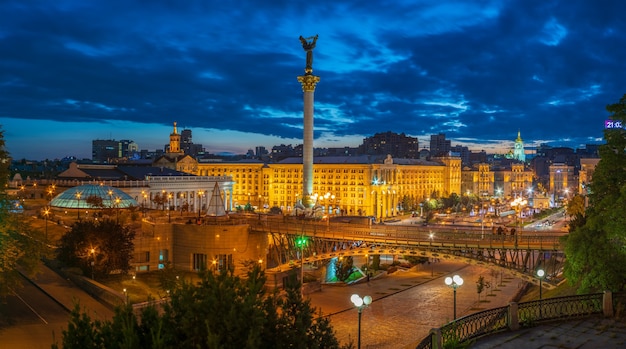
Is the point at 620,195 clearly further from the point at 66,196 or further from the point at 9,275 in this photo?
the point at 66,196

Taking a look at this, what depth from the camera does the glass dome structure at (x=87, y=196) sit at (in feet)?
210

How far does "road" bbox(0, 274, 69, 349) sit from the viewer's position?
28188 millimetres

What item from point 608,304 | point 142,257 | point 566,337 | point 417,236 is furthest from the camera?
point 142,257

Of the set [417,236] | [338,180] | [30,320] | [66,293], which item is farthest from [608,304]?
[338,180]

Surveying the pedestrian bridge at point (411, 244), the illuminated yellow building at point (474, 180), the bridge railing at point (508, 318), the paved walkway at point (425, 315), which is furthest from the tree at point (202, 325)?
the illuminated yellow building at point (474, 180)

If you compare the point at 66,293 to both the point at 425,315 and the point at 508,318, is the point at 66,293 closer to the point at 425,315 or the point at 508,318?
the point at 425,315

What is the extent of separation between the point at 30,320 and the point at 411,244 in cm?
2755

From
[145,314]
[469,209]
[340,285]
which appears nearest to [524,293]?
[340,285]

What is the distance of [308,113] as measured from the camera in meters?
77.3

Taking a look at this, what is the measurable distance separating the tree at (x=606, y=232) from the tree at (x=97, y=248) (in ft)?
114

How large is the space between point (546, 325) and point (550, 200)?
138677 millimetres

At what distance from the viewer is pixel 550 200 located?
148125 millimetres

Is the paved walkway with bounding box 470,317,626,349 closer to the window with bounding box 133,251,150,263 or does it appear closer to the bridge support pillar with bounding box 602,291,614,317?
the bridge support pillar with bounding box 602,291,614,317

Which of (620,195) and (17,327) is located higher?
(620,195)
